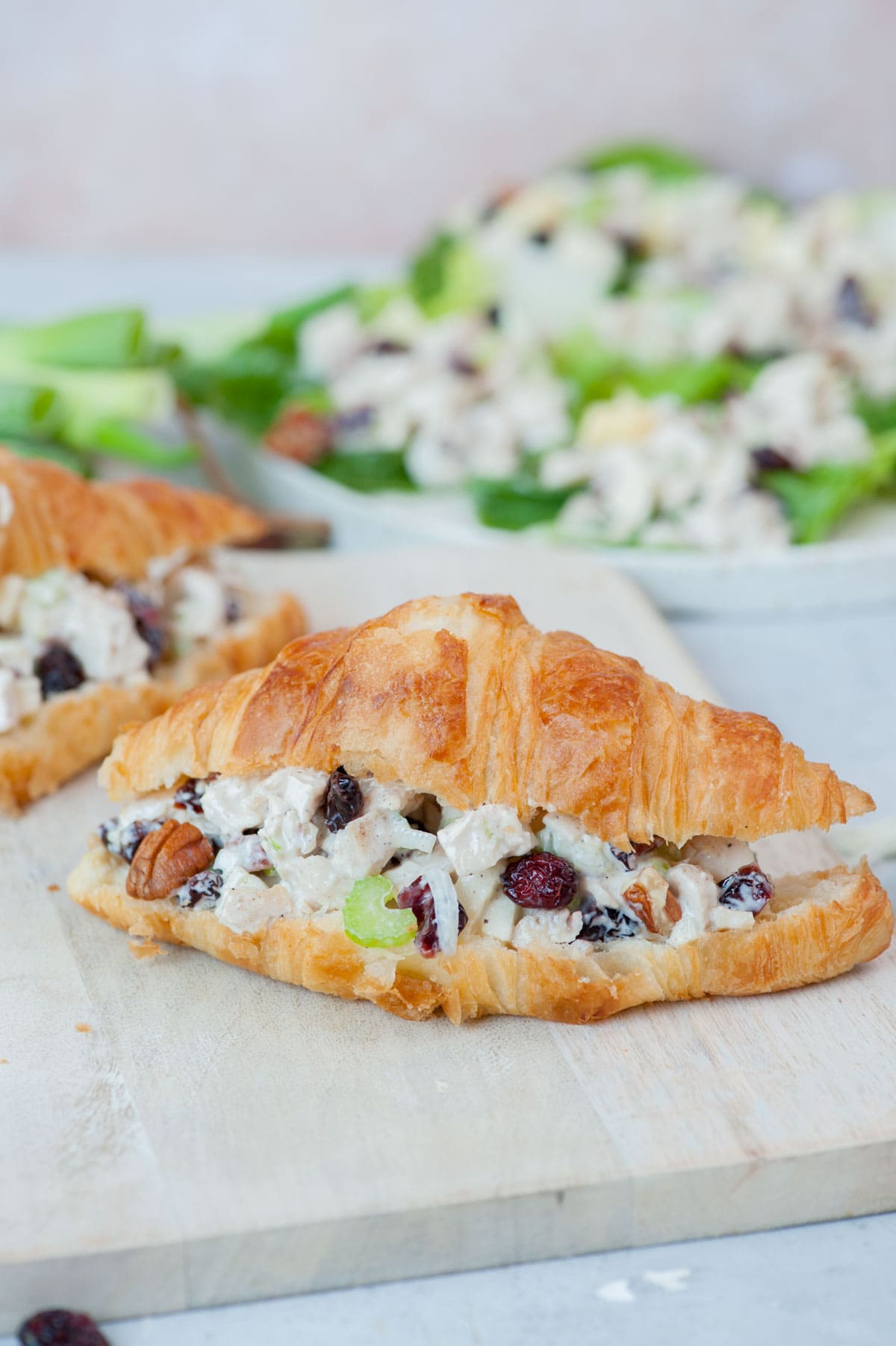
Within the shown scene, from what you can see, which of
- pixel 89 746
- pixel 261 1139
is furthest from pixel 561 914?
pixel 89 746

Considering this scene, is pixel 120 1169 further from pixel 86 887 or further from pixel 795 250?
pixel 795 250

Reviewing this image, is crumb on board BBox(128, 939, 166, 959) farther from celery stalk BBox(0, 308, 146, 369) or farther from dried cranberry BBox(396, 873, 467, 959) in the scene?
celery stalk BBox(0, 308, 146, 369)

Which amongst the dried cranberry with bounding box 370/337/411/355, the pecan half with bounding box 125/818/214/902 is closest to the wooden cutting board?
the pecan half with bounding box 125/818/214/902

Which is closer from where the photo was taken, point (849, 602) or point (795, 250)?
point (849, 602)

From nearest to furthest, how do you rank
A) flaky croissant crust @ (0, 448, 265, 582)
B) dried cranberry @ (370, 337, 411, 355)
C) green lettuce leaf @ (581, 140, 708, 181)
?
1. flaky croissant crust @ (0, 448, 265, 582)
2. dried cranberry @ (370, 337, 411, 355)
3. green lettuce leaf @ (581, 140, 708, 181)

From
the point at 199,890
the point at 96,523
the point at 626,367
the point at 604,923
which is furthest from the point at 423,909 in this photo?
the point at 626,367

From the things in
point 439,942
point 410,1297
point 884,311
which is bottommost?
point 410,1297

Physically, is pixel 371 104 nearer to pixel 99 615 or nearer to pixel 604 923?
pixel 99 615
